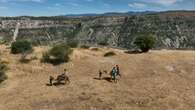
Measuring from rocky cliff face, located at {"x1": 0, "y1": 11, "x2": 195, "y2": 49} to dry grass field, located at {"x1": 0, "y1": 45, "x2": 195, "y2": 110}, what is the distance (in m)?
67.4

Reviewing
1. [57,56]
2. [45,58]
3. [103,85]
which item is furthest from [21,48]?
[103,85]

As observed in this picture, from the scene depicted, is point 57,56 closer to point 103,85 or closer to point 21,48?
point 21,48

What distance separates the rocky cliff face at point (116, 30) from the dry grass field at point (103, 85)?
67387 mm

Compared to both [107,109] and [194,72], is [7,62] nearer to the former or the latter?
[107,109]

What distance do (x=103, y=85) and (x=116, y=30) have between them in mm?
101085

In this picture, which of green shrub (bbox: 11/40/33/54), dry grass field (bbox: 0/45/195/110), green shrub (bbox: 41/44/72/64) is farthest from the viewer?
green shrub (bbox: 11/40/33/54)

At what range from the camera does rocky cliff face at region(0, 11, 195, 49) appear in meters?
110

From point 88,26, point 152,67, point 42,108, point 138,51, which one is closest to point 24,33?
point 88,26

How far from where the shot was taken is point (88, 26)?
461 ft

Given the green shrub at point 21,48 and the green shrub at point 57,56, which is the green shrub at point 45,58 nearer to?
the green shrub at point 57,56

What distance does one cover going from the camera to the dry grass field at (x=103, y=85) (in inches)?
951

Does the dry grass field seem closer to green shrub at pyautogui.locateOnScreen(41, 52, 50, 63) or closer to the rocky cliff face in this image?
green shrub at pyautogui.locateOnScreen(41, 52, 50, 63)

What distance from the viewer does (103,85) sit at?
91.0ft

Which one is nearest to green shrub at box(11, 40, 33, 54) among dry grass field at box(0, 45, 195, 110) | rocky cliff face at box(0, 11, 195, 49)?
dry grass field at box(0, 45, 195, 110)
